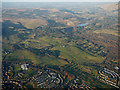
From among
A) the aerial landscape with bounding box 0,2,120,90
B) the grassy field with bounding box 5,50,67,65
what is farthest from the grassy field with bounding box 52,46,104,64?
the grassy field with bounding box 5,50,67,65

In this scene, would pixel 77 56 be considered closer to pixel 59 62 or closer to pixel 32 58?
pixel 59 62

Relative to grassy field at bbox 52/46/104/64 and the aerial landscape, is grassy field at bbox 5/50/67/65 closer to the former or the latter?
the aerial landscape

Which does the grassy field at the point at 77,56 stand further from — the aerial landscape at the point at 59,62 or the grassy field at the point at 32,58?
the grassy field at the point at 32,58

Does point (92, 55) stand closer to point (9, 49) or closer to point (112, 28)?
point (9, 49)

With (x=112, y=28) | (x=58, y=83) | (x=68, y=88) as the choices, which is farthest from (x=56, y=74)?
(x=112, y=28)

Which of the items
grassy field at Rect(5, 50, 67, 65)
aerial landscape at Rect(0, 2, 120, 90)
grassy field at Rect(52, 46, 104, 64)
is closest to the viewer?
aerial landscape at Rect(0, 2, 120, 90)

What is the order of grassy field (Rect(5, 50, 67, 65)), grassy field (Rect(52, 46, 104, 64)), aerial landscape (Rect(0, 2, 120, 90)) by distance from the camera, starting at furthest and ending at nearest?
1. grassy field (Rect(52, 46, 104, 64))
2. grassy field (Rect(5, 50, 67, 65))
3. aerial landscape (Rect(0, 2, 120, 90))

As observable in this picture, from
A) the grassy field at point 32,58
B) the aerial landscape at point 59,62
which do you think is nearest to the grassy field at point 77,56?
the aerial landscape at point 59,62

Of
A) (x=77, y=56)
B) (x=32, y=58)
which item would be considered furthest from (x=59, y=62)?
(x=32, y=58)

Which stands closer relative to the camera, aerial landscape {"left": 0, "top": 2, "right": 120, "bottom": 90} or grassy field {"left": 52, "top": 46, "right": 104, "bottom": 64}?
aerial landscape {"left": 0, "top": 2, "right": 120, "bottom": 90}

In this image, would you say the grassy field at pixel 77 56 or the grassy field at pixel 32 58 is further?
the grassy field at pixel 77 56
